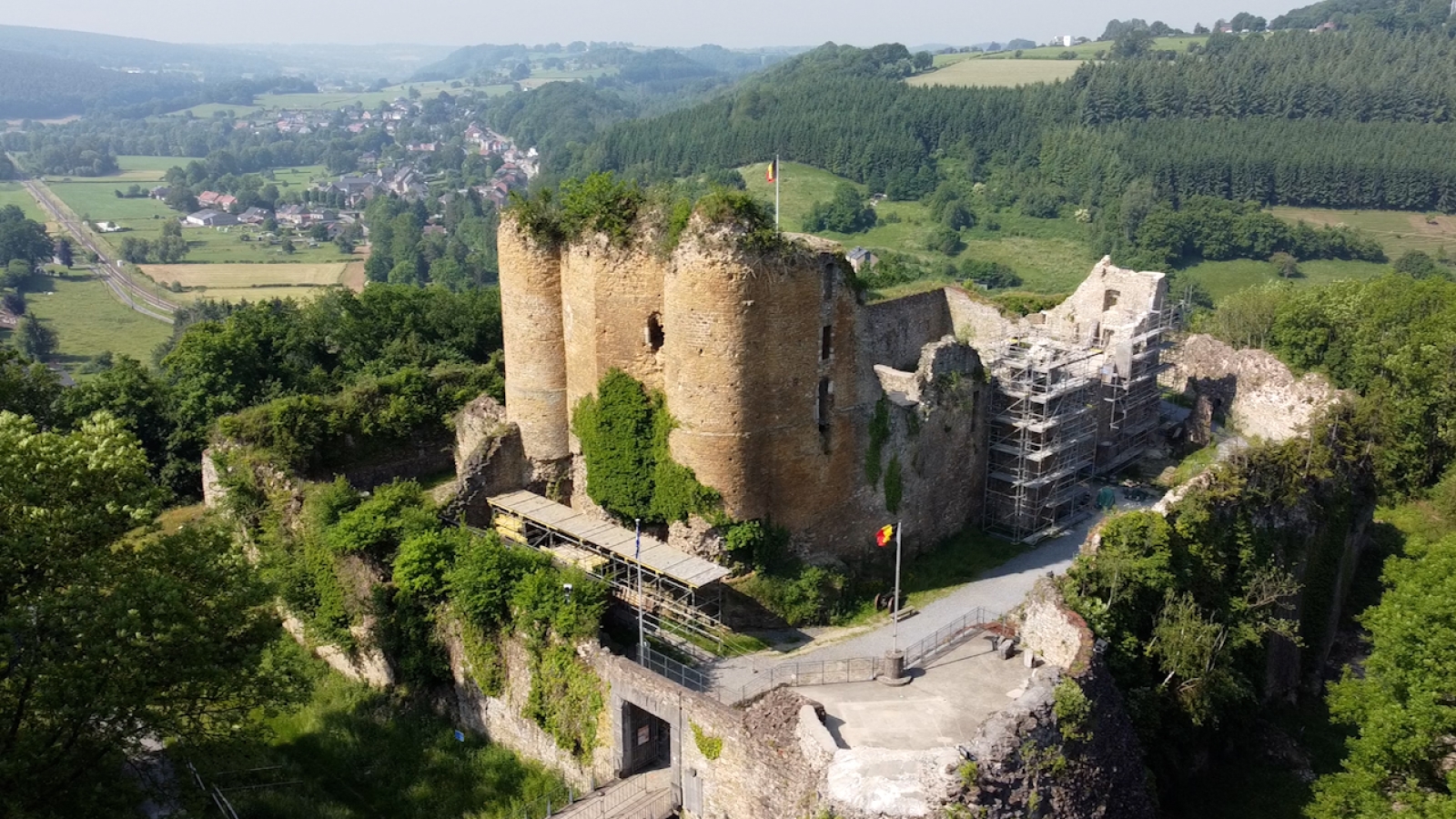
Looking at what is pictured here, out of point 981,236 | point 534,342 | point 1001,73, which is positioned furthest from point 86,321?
point 1001,73

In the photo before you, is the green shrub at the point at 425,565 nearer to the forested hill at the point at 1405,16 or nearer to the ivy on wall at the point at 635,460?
the ivy on wall at the point at 635,460

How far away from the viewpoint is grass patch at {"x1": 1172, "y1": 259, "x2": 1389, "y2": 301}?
93125mm

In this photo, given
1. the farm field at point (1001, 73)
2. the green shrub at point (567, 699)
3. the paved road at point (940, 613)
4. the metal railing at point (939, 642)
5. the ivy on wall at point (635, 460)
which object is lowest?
the paved road at point (940, 613)

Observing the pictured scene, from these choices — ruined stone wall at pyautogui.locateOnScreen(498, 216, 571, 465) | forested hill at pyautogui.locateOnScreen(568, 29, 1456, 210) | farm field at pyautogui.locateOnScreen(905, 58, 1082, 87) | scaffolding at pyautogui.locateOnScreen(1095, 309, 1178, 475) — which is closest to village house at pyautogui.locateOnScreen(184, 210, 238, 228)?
forested hill at pyautogui.locateOnScreen(568, 29, 1456, 210)

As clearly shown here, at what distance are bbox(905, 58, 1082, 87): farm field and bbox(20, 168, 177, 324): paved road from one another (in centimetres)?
10926

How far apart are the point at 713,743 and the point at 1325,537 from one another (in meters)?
22.3

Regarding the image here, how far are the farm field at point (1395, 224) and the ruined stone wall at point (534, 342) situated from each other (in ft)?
306

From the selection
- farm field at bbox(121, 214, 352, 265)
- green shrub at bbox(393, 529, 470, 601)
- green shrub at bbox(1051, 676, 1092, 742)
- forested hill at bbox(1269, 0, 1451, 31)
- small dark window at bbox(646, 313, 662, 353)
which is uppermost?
forested hill at bbox(1269, 0, 1451, 31)

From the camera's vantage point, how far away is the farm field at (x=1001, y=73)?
161250mm

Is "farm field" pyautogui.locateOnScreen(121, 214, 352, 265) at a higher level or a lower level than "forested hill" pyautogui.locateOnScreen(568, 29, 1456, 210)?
lower

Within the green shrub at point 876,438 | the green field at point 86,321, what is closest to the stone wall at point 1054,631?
the green shrub at point 876,438

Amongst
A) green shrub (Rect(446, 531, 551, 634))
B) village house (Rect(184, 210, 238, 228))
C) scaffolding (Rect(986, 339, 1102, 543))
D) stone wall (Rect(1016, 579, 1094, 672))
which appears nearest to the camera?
stone wall (Rect(1016, 579, 1094, 672))

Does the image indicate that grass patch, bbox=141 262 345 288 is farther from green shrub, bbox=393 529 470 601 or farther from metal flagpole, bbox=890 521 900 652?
metal flagpole, bbox=890 521 900 652

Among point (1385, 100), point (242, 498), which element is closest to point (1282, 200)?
point (1385, 100)
